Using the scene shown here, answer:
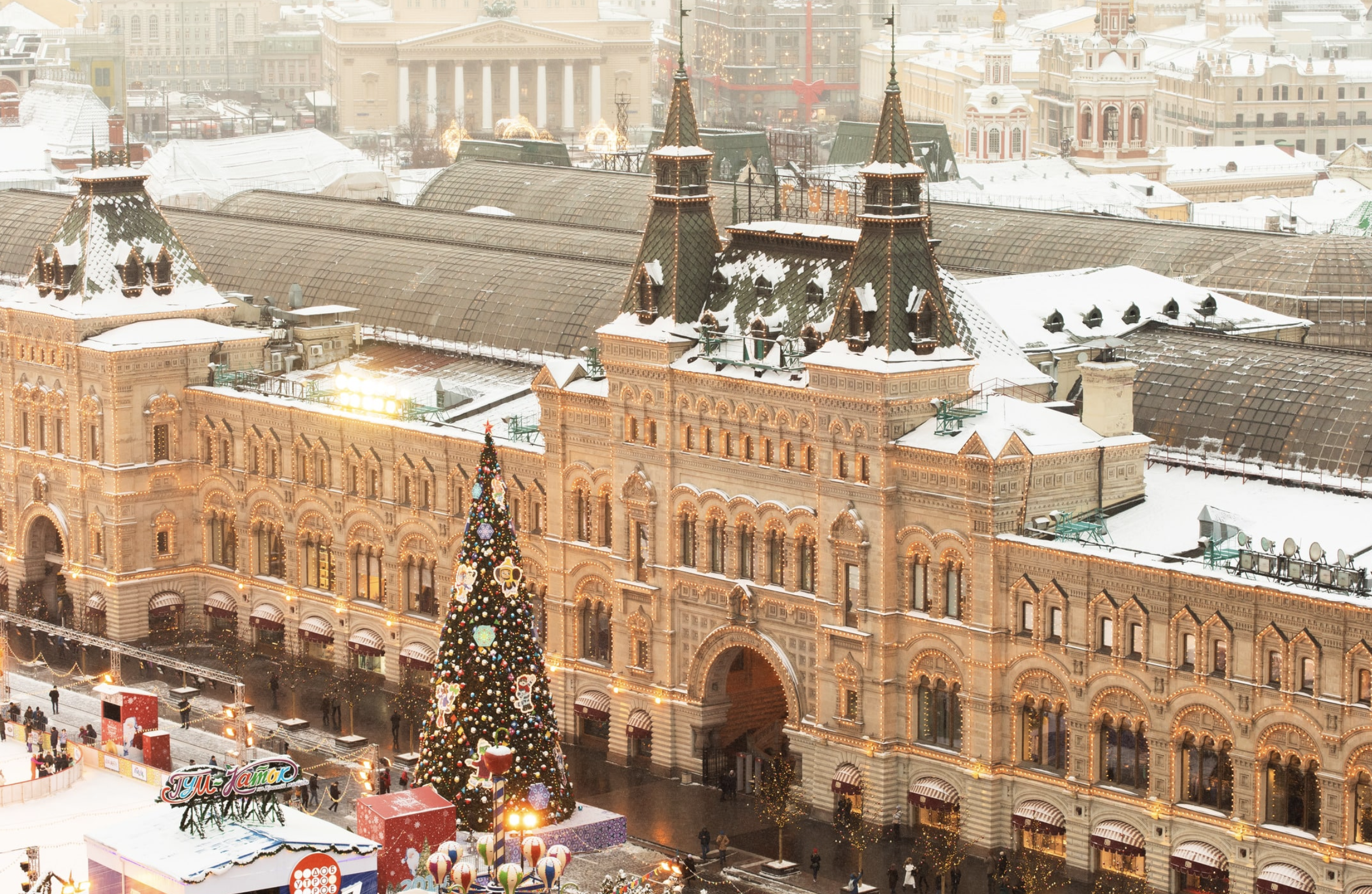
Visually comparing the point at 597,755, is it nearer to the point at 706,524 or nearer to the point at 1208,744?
the point at 706,524

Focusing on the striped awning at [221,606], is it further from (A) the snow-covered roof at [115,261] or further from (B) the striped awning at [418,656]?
(A) the snow-covered roof at [115,261]

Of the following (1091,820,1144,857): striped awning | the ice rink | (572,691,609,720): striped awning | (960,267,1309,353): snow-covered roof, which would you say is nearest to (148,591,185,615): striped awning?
the ice rink

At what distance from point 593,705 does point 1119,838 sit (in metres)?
34.6

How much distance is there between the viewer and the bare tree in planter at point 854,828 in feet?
497

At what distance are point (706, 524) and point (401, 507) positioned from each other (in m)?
26.4

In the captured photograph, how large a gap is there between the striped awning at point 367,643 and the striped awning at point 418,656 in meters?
2.49

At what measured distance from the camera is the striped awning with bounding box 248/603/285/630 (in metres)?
190

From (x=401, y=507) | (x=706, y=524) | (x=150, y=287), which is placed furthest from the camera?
(x=150, y=287)

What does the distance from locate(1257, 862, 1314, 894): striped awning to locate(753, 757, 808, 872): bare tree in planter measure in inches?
925

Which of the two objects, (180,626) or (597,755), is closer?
(597,755)

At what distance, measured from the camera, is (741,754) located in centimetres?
16212

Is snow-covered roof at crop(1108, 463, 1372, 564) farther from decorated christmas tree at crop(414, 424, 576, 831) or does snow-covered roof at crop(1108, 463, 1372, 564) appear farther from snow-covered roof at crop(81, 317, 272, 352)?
snow-covered roof at crop(81, 317, 272, 352)

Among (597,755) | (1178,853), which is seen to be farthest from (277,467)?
(1178,853)

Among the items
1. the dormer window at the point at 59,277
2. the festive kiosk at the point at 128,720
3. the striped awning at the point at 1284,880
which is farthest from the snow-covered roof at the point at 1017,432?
the dormer window at the point at 59,277
